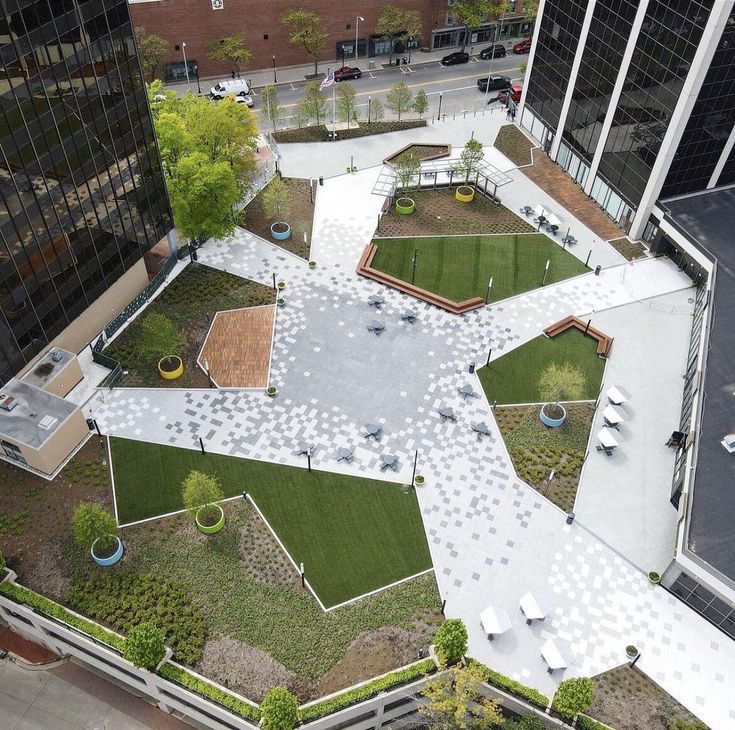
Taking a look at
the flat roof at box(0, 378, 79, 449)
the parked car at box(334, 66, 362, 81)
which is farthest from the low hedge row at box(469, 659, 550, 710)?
the parked car at box(334, 66, 362, 81)

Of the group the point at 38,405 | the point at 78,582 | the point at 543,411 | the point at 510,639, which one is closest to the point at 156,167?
the point at 38,405

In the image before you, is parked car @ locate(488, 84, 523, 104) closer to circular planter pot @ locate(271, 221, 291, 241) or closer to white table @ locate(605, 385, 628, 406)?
circular planter pot @ locate(271, 221, 291, 241)

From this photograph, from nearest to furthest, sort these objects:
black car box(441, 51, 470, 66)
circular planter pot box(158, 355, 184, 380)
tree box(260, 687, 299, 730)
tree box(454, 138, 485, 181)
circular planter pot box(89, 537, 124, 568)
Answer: tree box(260, 687, 299, 730) → circular planter pot box(89, 537, 124, 568) → circular planter pot box(158, 355, 184, 380) → tree box(454, 138, 485, 181) → black car box(441, 51, 470, 66)

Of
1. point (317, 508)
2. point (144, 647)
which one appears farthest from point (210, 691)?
point (317, 508)

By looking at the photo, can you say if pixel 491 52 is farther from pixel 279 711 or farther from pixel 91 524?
pixel 279 711

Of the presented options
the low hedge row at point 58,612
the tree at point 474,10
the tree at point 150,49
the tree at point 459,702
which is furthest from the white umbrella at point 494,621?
the tree at point 474,10

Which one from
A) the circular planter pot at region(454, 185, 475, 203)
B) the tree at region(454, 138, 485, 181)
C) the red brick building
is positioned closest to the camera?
the tree at region(454, 138, 485, 181)

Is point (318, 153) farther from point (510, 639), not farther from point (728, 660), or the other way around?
point (728, 660)
